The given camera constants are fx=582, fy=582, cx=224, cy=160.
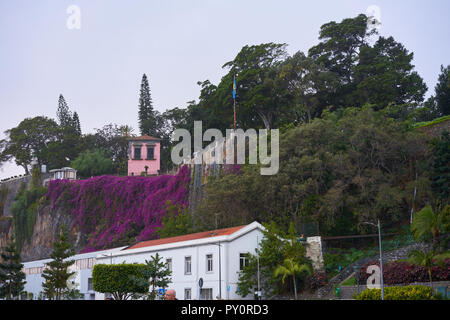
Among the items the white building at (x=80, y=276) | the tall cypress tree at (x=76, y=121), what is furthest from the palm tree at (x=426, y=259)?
the tall cypress tree at (x=76, y=121)

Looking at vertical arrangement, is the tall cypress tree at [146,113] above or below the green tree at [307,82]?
above

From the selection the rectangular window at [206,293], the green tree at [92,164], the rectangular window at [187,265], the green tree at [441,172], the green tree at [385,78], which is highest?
the green tree at [385,78]

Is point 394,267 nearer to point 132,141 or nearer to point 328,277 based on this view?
point 328,277

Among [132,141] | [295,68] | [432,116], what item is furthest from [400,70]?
[132,141]

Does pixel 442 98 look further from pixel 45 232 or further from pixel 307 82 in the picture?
pixel 45 232

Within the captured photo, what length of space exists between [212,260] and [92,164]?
48.5m

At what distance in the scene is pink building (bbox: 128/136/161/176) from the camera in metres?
79.3

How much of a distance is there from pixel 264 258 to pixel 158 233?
69.5 ft

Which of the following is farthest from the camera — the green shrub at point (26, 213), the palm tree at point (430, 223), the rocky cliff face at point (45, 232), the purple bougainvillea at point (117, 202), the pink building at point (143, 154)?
the pink building at point (143, 154)

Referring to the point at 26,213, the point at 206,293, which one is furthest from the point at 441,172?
the point at 26,213

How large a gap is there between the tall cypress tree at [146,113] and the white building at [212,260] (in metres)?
52.8

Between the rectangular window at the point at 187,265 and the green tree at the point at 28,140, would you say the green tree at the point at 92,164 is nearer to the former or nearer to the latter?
the green tree at the point at 28,140

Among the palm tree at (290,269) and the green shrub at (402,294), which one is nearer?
the green shrub at (402,294)

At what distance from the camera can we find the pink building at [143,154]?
260ft
